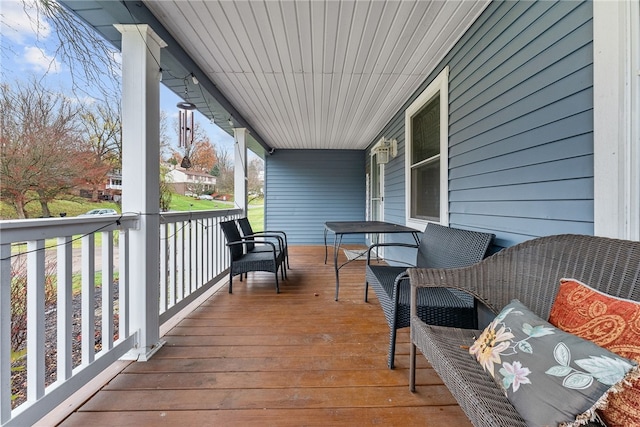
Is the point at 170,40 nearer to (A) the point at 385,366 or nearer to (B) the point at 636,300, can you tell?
(A) the point at 385,366

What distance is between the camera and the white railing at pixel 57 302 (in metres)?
0.97

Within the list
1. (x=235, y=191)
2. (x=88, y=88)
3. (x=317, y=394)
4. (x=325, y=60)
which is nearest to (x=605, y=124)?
(x=317, y=394)

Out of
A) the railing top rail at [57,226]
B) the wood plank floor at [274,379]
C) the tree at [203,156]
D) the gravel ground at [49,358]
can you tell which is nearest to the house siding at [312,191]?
the tree at [203,156]

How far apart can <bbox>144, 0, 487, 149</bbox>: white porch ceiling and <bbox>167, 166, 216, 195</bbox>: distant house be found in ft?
3.35

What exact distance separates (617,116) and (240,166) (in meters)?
4.03

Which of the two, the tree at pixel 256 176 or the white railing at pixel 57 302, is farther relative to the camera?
the tree at pixel 256 176

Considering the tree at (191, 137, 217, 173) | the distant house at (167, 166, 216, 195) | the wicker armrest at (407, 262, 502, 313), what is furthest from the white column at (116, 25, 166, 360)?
the wicker armrest at (407, 262, 502, 313)

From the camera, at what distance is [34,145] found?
119 cm

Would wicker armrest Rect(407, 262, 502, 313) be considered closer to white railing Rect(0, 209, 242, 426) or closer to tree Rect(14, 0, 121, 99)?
white railing Rect(0, 209, 242, 426)

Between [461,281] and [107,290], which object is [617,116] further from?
[107,290]

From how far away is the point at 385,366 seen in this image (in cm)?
152

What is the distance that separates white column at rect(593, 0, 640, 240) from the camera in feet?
3.19

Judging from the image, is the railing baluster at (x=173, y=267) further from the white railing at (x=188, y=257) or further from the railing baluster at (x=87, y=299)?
the railing baluster at (x=87, y=299)

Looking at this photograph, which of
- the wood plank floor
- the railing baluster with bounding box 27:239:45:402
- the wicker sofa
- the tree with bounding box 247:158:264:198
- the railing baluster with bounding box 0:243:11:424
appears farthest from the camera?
the tree with bounding box 247:158:264:198
